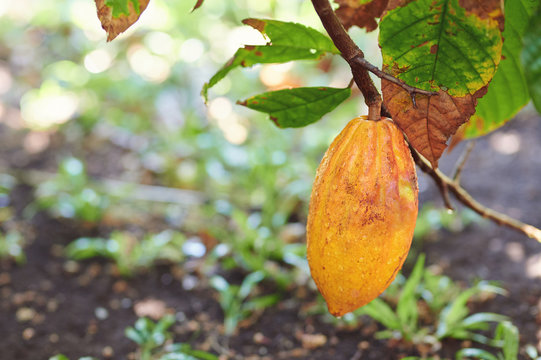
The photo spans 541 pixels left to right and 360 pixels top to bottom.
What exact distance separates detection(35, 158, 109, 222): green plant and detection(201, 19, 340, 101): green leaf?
1.41m

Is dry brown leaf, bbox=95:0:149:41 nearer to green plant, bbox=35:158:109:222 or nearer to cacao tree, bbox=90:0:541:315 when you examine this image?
cacao tree, bbox=90:0:541:315

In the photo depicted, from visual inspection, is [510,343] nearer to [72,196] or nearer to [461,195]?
[461,195]

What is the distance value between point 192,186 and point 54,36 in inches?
86.3

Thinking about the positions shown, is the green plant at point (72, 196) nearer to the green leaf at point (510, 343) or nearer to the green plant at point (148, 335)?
the green plant at point (148, 335)

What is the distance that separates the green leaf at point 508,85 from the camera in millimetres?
664

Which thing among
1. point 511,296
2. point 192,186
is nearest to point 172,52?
point 192,186

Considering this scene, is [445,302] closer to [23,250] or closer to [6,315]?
[6,315]

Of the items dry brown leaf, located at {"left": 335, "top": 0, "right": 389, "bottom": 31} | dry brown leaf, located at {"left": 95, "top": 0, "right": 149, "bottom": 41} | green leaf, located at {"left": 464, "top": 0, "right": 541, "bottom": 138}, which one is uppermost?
dry brown leaf, located at {"left": 95, "top": 0, "right": 149, "bottom": 41}

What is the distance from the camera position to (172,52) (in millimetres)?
3262

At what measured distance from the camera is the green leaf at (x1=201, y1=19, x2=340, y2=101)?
0.69 metres

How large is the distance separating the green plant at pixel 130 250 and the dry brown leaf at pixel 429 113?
4.19 ft

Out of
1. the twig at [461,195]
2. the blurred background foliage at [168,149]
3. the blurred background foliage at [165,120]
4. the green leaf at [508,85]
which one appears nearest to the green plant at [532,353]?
the blurred background foliage at [168,149]

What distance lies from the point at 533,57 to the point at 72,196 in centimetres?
193

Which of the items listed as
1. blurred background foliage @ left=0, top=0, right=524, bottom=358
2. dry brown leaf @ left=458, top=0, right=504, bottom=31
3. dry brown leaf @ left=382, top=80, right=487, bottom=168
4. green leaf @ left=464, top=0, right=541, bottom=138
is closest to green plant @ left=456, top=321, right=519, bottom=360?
blurred background foliage @ left=0, top=0, right=524, bottom=358
